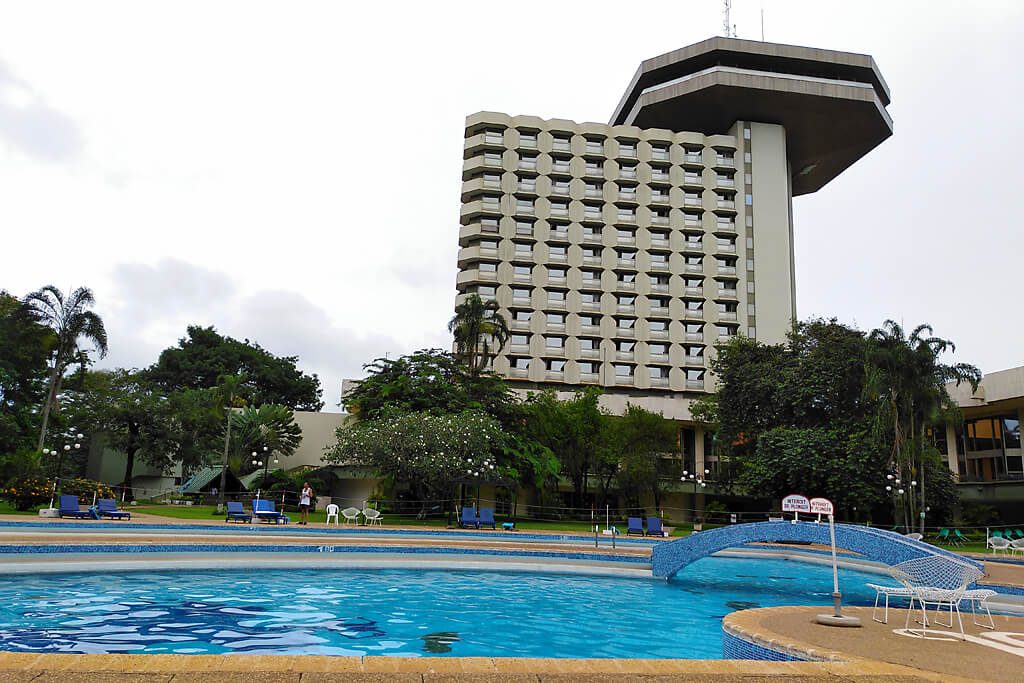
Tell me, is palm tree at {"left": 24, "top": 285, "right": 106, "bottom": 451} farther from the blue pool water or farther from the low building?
the low building

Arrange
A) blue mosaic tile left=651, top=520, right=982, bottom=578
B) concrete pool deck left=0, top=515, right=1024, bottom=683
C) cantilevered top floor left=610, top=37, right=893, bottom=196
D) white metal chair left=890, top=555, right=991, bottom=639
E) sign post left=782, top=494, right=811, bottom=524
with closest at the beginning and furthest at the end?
1. concrete pool deck left=0, top=515, right=1024, bottom=683
2. white metal chair left=890, top=555, right=991, bottom=639
3. sign post left=782, top=494, right=811, bottom=524
4. blue mosaic tile left=651, top=520, right=982, bottom=578
5. cantilevered top floor left=610, top=37, right=893, bottom=196

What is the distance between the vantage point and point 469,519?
27828 millimetres

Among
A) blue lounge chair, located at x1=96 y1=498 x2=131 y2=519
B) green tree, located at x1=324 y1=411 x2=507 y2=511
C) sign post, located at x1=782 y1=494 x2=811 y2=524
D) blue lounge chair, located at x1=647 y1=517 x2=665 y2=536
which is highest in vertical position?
green tree, located at x1=324 y1=411 x2=507 y2=511

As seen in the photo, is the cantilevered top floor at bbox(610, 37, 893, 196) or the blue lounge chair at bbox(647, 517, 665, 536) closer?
the blue lounge chair at bbox(647, 517, 665, 536)

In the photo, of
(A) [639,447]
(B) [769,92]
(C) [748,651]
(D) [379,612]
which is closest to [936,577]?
(C) [748,651]

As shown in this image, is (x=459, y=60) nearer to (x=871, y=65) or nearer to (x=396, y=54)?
(x=396, y=54)

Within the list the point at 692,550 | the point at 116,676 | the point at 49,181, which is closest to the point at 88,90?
the point at 49,181

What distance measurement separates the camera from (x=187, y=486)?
4566 cm

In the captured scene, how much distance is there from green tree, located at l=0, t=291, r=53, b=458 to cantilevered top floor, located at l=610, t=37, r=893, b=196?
183 ft

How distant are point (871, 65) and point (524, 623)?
7348 centimetres


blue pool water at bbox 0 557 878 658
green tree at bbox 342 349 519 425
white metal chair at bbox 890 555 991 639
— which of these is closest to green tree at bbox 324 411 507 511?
green tree at bbox 342 349 519 425

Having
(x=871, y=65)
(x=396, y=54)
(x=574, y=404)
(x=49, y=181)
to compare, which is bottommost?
(x=574, y=404)

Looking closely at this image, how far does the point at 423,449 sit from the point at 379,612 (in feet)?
60.6

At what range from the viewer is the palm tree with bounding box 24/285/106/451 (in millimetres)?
33875
